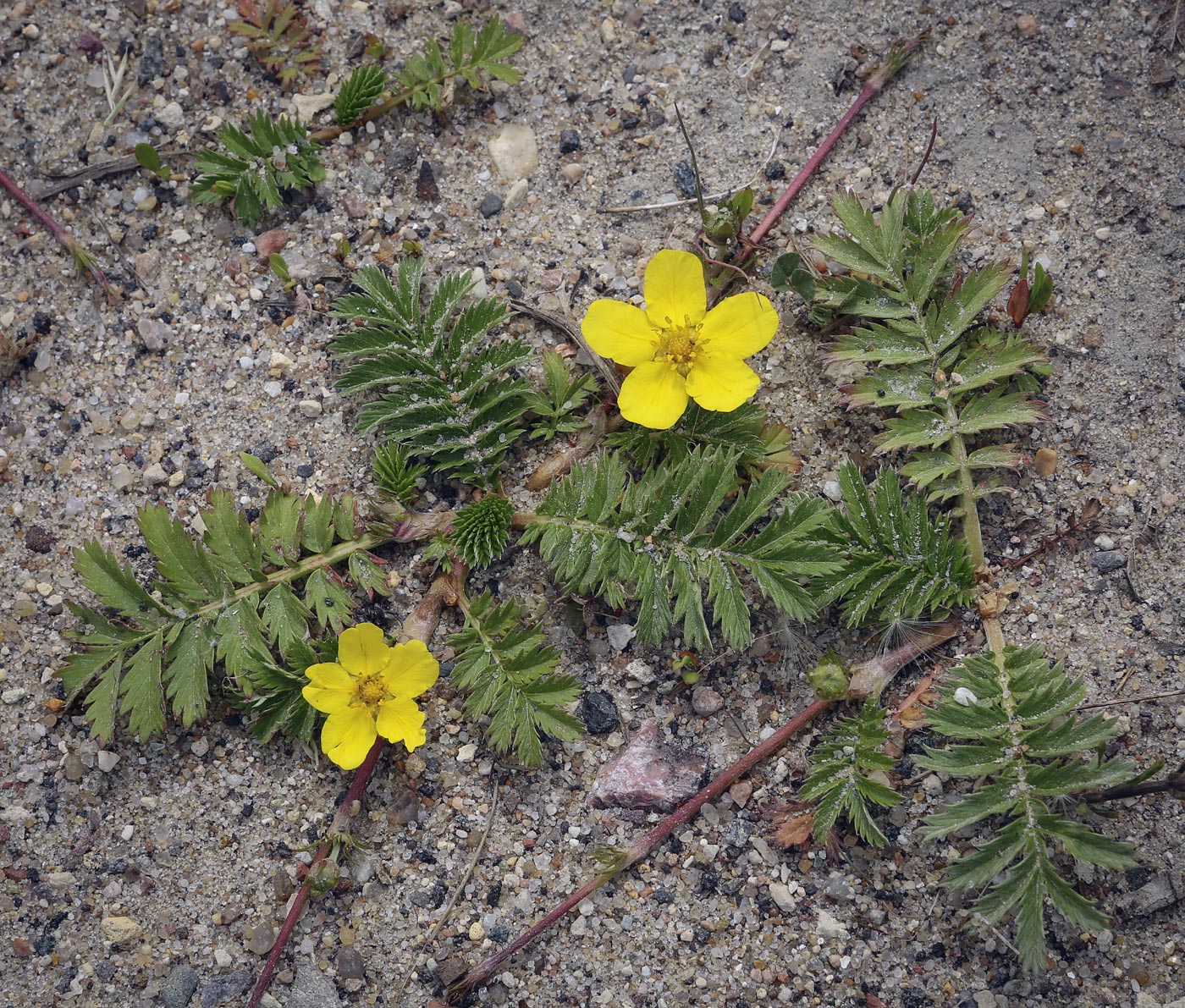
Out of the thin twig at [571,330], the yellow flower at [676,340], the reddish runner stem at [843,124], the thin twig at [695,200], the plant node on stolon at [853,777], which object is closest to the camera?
the plant node on stolon at [853,777]

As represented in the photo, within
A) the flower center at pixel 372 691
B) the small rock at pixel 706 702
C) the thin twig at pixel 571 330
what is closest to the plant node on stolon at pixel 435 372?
the thin twig at pixel 571 330

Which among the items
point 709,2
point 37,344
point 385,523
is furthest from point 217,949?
point 709,2

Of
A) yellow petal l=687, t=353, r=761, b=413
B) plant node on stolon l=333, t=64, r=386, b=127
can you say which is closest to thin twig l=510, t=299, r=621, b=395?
yellow petal l=687, t=353, r=761, b=413

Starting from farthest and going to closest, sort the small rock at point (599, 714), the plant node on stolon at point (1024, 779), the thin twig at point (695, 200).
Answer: the thin twig at point (695, 200) < the small rock at point (599, 714) < the plant node on stolon at point (1024, 779)

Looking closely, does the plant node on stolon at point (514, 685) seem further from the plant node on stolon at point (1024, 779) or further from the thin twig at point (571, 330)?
the plant node on stolon at point (1024, 779)

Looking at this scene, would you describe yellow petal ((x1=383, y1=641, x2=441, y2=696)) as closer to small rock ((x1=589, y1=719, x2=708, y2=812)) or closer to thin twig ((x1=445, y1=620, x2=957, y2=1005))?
small rock ((x1=589, y1=719, x2=708, y2=812))

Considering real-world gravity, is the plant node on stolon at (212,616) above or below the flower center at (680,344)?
below

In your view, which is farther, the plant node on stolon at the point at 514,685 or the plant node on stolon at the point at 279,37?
the plant node on stolon at the point at 279,37
